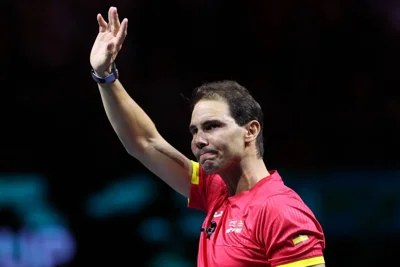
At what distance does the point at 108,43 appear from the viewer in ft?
11.7

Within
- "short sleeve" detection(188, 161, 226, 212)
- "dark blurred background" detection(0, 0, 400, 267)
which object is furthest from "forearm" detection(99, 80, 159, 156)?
"dark blurred background" detection(0, 0, 400, 267)

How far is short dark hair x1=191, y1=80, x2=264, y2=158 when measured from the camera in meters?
3.46

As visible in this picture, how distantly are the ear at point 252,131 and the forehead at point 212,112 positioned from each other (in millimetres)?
99

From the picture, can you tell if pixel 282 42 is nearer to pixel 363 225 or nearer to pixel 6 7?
pixel 363 225

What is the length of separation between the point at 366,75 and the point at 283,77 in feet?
2.24

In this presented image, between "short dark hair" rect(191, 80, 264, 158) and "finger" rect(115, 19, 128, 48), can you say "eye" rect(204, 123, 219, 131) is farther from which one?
"finger" rect(115, 19, 128, 48)

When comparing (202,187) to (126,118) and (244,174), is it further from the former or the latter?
(126,118)

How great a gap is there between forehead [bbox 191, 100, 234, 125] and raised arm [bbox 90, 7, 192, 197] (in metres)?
0.41

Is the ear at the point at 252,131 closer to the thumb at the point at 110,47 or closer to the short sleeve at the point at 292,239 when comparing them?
the short sleeve at the point at 292,239

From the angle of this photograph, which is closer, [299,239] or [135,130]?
[299,239]

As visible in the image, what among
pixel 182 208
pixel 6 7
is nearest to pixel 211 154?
pixel 182 208

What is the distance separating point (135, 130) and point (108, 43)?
480 millimetres

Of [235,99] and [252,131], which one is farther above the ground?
[235,99]

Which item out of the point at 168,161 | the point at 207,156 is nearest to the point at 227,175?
the point at 207,156
